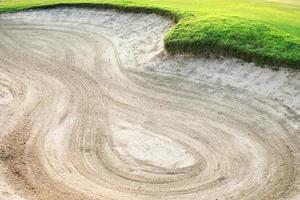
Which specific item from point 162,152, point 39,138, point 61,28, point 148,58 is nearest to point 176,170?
point 162,152

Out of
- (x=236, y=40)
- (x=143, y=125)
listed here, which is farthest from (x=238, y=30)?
(x=143, y=125)

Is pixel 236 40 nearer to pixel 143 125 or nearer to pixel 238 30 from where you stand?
pixel 238 30


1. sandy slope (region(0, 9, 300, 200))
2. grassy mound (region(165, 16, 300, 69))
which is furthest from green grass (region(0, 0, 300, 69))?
sandy slope (region(0, 9, 300, 200))

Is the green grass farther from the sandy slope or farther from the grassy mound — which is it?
the sandy slope

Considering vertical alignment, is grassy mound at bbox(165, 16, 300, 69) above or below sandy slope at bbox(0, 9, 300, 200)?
above

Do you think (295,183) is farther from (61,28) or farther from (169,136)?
(61,28)

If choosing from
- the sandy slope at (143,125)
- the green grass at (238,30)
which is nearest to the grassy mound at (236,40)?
the green grass at (238,30)
